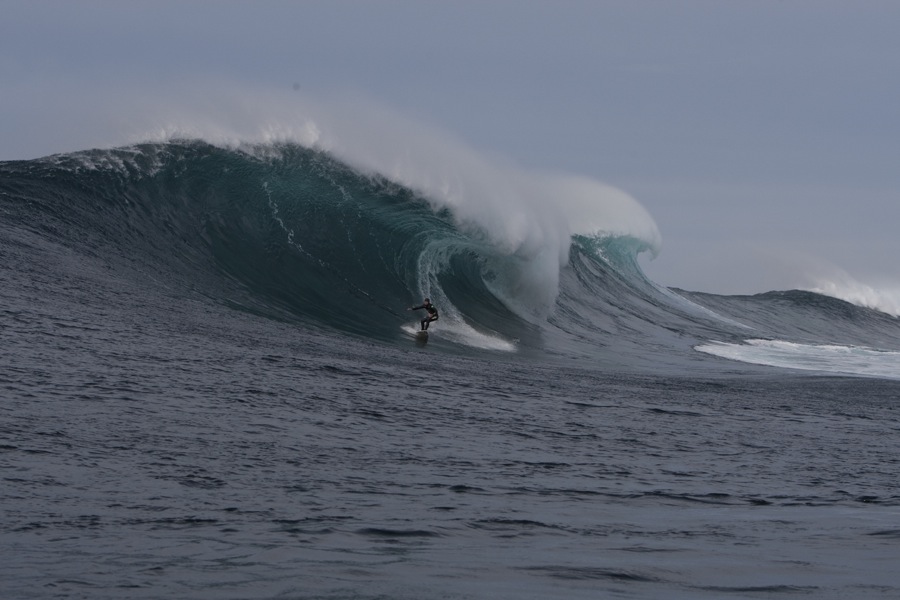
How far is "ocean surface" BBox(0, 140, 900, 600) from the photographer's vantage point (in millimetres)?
4820

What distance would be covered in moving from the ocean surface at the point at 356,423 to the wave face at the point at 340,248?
3.0 inches

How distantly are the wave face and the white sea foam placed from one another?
30 cm

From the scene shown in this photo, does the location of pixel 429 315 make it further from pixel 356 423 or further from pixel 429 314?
pixel 356 423

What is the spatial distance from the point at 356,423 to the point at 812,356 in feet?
47.8

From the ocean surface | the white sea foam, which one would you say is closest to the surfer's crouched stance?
the ocean surface

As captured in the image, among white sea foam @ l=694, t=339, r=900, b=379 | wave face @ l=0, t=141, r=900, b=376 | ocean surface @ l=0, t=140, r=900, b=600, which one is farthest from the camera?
white sea foam @ l=694, t=339, r=900, b=379

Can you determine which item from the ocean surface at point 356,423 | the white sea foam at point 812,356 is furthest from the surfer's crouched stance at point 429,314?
the white sea foam at point 812,356

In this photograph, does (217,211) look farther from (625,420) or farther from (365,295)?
(625,420)

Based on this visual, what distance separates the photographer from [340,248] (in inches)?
742

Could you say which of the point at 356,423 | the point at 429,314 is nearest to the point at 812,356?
the point at 429,314

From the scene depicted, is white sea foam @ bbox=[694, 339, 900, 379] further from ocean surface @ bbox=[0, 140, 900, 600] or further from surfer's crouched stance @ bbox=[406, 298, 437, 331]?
surfer's crouched stance @ bbox=[406, 298, 437, 331]

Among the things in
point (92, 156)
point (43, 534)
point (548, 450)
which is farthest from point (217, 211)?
point (43, 534)

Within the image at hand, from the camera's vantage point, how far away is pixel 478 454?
759cm

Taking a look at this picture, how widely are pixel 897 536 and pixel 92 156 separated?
16041mm
